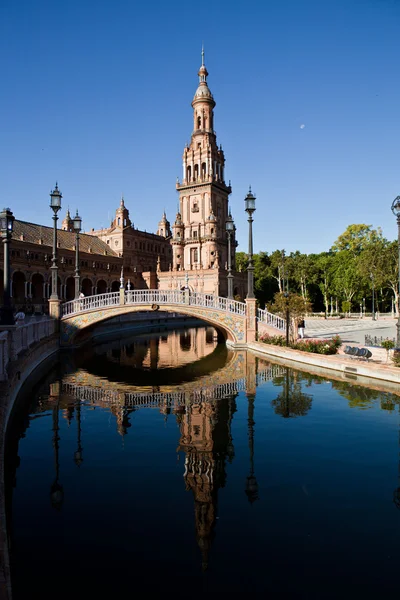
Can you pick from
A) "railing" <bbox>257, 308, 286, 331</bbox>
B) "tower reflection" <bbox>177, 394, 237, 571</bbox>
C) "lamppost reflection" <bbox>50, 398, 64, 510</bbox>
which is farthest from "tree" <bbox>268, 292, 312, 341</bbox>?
"lamppost reflection" <bbox>50, 398, 64, 510</bbox>

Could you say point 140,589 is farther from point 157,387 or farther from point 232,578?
point 157,387

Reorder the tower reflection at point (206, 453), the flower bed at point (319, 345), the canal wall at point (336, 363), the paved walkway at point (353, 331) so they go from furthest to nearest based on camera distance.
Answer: the paved walkway at point (353, 331) → the flower bed at point (319, 345) → the canal wall at point (336, 363) → the tower reflection at point (206, 453)

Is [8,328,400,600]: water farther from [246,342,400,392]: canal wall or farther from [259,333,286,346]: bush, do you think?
[259,333,286,346]: bush

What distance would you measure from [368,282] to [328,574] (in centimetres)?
6779

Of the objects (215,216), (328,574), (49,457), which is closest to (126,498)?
(49,457)

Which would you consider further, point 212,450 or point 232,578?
point 212,450

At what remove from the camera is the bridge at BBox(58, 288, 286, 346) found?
28.0 metres

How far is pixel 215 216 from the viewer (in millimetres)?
71125

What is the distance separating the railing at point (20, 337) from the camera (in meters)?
12.4

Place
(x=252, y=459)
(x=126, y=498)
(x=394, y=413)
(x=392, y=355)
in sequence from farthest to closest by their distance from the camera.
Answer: (x=392, y=355) < (x=394, y=413) < (x=252, y=459) < (x=126, y=498)

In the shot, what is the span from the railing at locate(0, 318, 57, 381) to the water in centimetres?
186

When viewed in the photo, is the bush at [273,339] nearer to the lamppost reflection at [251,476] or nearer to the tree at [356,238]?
the lamppost reflection at [251,476]

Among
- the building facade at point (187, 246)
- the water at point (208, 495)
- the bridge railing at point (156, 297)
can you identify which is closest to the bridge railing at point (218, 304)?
the bridge railing at point (156, 297)

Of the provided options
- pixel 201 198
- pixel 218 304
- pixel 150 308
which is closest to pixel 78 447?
pixel 150 308
